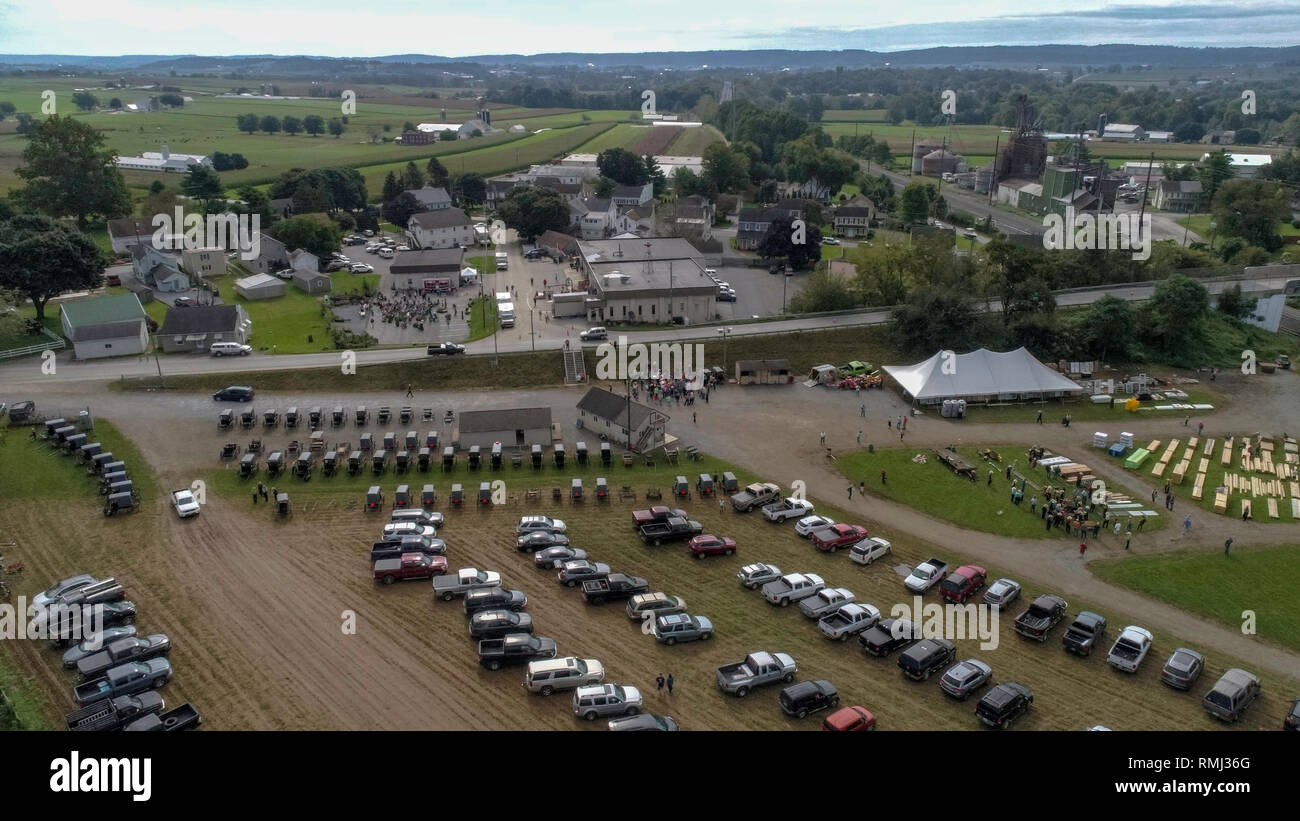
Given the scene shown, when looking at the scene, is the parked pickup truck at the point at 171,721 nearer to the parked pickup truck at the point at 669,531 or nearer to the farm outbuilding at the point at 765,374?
the parked pickup truck at the point at 669,531

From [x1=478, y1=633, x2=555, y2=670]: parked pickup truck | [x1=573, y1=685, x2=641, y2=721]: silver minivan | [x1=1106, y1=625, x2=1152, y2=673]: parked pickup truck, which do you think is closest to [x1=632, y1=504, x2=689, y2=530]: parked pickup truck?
[x1=478, y1=633, x2=555, y2=670]: parked pickup truck

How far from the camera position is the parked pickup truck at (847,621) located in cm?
2069

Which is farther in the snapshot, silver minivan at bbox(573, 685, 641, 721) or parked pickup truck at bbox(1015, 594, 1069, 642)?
parked pickup truck at bbox(1015, 594, 1069, 642)

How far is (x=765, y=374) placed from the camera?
128 feet

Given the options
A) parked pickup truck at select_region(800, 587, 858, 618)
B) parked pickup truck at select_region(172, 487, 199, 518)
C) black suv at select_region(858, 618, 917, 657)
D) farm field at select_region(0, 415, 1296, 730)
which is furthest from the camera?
parked pickup truck at select_region(172, 487, 199, 518)

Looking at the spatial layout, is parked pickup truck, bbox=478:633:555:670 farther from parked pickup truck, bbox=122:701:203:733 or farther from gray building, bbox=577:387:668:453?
gray building, bbox=577:387:668:453

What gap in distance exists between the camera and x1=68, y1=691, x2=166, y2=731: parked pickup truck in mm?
16781

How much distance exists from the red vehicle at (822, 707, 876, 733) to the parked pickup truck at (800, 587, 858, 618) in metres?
4.20

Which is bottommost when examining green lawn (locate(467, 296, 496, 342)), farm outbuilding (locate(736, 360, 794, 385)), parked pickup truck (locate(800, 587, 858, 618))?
parked pickup truck (locate(800, 587, 858, 618))

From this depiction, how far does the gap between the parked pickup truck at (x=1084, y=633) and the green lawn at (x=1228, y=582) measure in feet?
11.8

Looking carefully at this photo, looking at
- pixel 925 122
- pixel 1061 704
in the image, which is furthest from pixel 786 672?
pixel 925 122

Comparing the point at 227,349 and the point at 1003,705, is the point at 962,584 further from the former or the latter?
the point at 227,349

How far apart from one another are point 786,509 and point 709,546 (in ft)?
12.8

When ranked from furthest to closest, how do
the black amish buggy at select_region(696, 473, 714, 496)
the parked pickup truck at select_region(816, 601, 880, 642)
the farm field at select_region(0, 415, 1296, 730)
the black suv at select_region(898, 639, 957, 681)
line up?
the black amish buggy at select_region(696, 473, 714, 496), the parked pickup truck at select_region(816, 601, 880, 642), the black suv at select_region(898, 639, 957, 681), the farm field at select_region(0, 415, 1296, 730)
